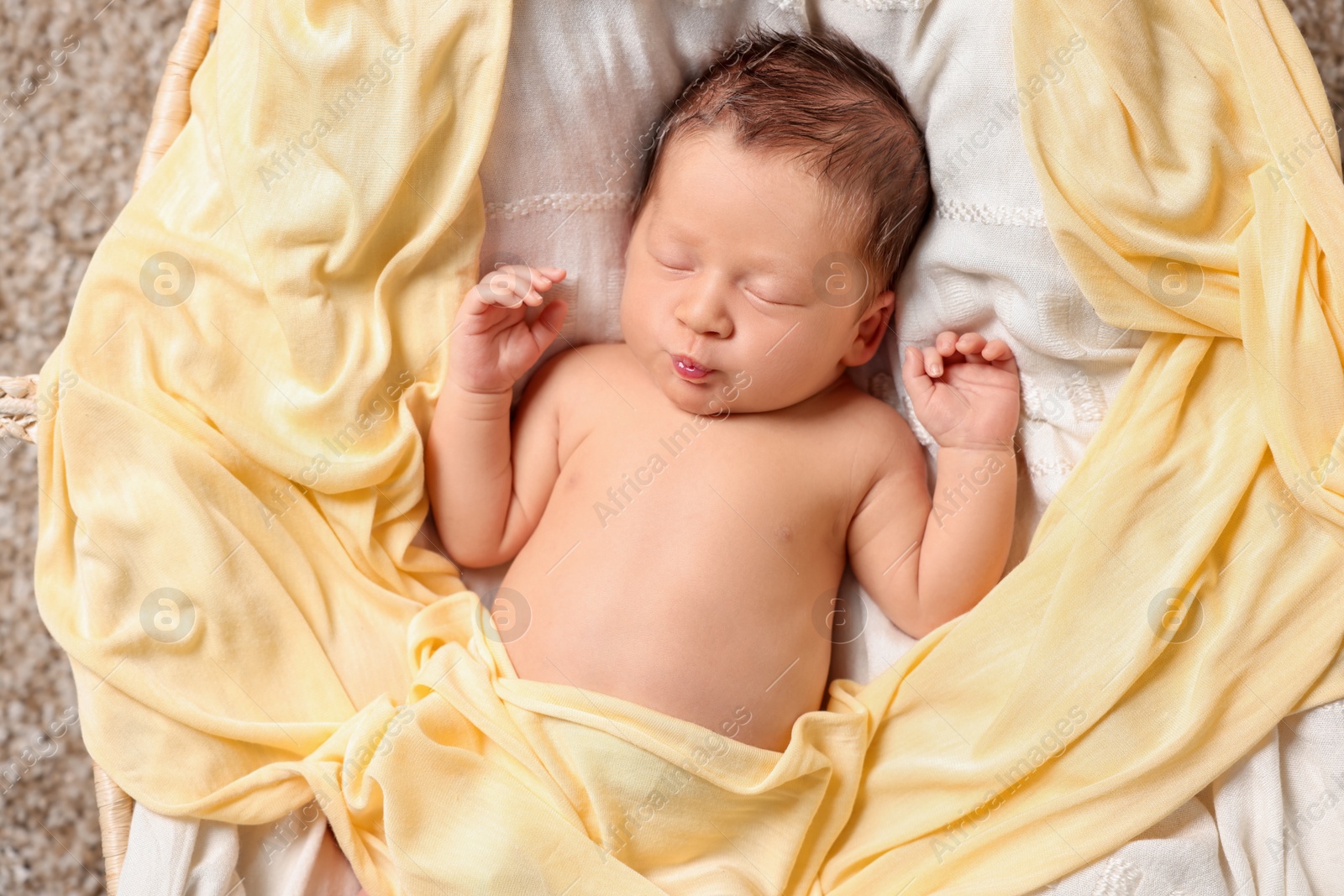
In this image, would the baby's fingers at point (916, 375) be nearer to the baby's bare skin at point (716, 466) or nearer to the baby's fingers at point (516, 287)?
the baby's bare skin at point (716, 466)

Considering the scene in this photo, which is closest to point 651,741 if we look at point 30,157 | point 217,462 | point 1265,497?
point 217,462

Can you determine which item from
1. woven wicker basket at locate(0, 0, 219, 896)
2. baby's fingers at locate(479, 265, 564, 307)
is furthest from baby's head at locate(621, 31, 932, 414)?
woven wicker basket at locate(0, 0, 219, 896)

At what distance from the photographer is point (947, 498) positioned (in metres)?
1.32

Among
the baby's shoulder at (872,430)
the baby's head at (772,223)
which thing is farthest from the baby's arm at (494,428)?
the baby's shoulder at (872,430)

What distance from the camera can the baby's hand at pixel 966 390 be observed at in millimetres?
1305

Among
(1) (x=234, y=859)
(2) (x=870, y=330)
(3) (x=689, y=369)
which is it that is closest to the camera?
(1) (x=234, y=859)

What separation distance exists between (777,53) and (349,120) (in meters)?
0.51

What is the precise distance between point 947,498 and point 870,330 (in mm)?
231

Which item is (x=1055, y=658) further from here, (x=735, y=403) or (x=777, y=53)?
(x=777, y=53)

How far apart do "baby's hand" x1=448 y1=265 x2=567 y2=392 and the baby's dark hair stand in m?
0.20

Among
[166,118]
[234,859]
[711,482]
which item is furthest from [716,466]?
[166,118]

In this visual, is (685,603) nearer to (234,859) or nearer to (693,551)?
(693,551)

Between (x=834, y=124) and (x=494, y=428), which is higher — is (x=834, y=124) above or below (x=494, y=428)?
above

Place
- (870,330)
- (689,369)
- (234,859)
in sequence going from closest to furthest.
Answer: (234,859)
(689,369)
(870,330)
